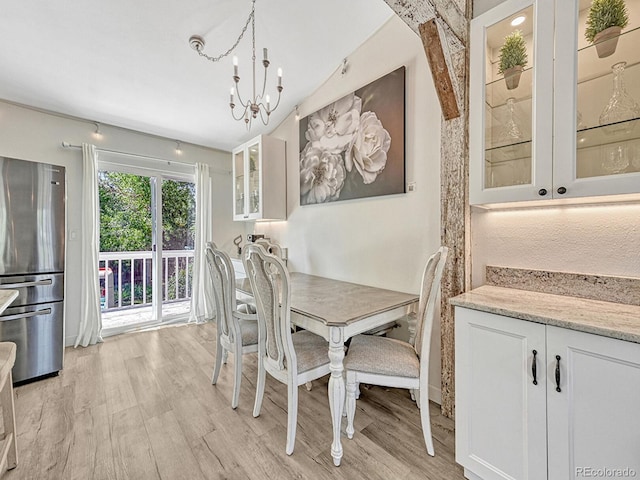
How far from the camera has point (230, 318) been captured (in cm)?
193

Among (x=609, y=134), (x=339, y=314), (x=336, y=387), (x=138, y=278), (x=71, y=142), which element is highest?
(x=71, y=142)

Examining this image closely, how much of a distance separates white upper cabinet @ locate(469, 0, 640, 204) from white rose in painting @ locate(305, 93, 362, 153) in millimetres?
1193

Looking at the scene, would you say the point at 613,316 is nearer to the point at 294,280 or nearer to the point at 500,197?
the point at 500,197

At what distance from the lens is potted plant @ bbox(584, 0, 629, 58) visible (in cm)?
118

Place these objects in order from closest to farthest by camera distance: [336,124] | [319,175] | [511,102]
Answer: [511,102] < [336,124] < [319,175]

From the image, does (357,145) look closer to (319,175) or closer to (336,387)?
(319,175)

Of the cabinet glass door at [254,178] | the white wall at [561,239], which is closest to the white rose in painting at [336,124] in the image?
the cabinet glass door at [254,178]

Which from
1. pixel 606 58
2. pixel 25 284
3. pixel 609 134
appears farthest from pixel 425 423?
pixel 25 284

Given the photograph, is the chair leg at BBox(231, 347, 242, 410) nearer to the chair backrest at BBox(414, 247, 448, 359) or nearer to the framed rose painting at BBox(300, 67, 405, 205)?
the chair backrest at BBox(414, 247, 448, 359)

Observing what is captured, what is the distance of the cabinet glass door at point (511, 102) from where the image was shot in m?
1.28

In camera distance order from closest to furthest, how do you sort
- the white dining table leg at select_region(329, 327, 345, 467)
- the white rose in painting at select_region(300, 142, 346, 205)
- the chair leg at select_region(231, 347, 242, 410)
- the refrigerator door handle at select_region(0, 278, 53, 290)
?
the white dining table leg at select_region(329, 327, 345, 467) < the chair leg at select_region(231, 347, 242, 410) < the refrigerator door handle at select_region(0, 278, 53, 290) < the white rose in painting at select_region(300, 142, 346, 205)

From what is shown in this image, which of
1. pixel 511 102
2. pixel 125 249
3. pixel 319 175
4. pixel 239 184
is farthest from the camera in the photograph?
pixel 239 184

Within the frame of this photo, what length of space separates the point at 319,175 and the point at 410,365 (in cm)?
197

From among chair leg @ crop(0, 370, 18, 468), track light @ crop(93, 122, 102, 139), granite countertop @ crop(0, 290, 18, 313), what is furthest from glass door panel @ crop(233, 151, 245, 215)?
chair leg @ crop(0, 370, 18, 468)
